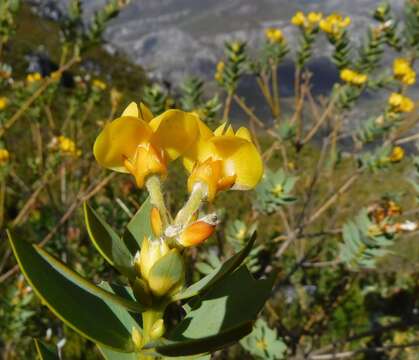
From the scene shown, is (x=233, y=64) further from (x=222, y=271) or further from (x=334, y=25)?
(x=222, y=271)

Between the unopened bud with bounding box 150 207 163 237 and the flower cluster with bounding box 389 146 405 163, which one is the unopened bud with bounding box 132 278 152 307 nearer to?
the unopened bud with bounding box 150 207 163 237

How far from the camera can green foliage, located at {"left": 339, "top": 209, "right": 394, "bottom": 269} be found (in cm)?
149

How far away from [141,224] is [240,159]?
152 millimetres

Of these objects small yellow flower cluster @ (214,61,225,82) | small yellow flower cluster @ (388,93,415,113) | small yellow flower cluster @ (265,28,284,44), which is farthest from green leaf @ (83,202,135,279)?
small yellow flower cluster @ (265,28,284,44)

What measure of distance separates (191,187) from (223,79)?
164 cm

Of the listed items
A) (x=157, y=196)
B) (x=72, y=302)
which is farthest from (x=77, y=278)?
(x=157, y=196)

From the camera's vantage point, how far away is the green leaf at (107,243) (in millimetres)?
513

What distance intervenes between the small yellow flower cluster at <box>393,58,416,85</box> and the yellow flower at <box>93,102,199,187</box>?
4.96ft

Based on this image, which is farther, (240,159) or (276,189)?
(276,189)

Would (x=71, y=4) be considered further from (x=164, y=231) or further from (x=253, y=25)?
(x=253, y=25)

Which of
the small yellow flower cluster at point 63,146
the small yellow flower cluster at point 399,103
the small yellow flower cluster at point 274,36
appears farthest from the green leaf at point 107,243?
the small yellow flower cluster at point 63,146

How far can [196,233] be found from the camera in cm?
52

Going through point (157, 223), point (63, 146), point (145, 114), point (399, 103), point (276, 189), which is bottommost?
point (63, 146)

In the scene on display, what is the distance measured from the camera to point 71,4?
6.58 ft
